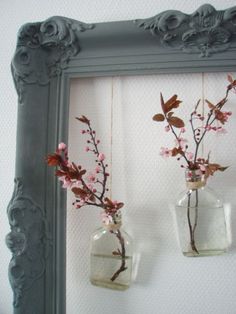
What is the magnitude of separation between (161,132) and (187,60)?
0.18 metres

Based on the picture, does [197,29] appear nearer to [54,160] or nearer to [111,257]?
[54,160]

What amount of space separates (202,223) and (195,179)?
0.11m

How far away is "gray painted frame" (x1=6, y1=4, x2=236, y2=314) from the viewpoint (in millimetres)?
750

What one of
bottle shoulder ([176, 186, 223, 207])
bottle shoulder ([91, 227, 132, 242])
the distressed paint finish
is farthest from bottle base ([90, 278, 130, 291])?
the distressed paint finish

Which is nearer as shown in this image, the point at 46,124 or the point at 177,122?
the point at 177,122

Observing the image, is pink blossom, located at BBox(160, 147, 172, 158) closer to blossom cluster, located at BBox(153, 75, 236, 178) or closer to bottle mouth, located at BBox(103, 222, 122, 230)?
blossom cluster, located at BBox(153, 75, 236, 178)

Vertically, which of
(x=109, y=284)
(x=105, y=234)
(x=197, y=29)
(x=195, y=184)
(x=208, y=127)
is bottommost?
(x=109, y=284)

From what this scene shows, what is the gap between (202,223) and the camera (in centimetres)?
70

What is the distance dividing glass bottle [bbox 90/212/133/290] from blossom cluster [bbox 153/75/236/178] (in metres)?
0.22

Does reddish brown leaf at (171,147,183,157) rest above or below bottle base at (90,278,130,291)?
above

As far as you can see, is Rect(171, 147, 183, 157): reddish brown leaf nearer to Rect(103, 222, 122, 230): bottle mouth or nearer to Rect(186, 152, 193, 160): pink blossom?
Rect(186, 152, 193, 160): pink blossom

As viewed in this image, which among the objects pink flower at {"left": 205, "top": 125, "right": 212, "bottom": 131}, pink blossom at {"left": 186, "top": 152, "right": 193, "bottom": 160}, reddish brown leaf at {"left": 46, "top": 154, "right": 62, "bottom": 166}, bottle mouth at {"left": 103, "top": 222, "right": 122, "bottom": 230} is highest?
pink flower at {"left": 205, "top": 125, "right": 212, "bottom": 131}

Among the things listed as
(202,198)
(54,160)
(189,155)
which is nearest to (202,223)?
(202,198)

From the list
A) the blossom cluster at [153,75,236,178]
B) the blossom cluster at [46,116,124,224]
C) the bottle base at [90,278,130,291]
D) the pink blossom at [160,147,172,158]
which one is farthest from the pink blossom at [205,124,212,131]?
→ the bottle base at [90,278,130,291]
